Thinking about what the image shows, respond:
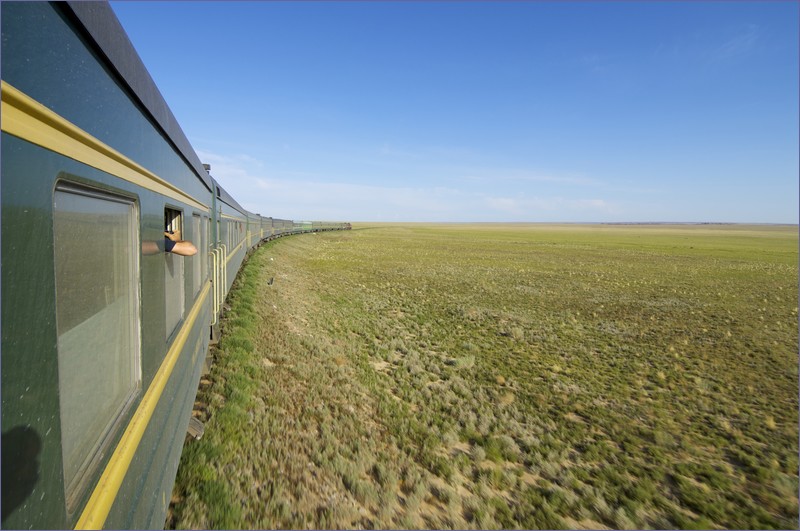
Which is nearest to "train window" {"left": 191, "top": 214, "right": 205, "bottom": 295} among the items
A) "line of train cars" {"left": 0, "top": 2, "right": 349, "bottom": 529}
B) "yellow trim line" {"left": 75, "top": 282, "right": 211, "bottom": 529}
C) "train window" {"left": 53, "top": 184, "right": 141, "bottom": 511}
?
"line of train cars" {"left": 0, "top": 2, "right": 349, "bottom": 529}

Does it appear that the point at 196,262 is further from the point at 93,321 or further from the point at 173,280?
the point at 93,321

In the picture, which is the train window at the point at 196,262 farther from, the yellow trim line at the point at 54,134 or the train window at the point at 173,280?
the yellow trim line at the point at 54,134

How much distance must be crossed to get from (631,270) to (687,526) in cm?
2556

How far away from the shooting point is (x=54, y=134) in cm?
115

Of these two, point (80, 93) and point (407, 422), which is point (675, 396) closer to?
point (407, 422)

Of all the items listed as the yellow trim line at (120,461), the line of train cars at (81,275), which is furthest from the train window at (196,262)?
the yellow trim line at (120,461)

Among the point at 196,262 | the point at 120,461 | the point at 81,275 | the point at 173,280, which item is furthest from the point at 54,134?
the point at 196,262

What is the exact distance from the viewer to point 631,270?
2581cm

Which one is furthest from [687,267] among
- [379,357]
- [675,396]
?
[379,357]

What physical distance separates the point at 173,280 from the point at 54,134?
2157 mm

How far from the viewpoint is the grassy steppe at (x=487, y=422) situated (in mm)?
3895

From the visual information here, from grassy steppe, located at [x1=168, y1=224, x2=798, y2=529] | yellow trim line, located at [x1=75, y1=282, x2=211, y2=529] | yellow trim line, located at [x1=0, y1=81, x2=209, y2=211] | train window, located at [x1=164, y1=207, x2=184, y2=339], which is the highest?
yellow trim line, located at [x1=0, y1=81, x2=209, y2=211]

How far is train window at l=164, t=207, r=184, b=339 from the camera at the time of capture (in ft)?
9.32

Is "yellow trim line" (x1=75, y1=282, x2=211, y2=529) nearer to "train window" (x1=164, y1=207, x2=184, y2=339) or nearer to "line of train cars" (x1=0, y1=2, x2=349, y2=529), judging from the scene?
"line of train cars" (x1=0, y1=2, x2=349, y2=529)
